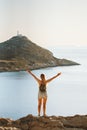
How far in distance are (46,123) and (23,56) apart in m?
81.7

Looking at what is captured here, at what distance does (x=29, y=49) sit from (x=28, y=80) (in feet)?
133

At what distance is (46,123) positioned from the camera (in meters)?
7.48

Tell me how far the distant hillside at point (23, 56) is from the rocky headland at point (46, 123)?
219ft

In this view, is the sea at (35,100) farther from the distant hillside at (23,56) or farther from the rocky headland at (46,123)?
the distant hillside at (23,56)

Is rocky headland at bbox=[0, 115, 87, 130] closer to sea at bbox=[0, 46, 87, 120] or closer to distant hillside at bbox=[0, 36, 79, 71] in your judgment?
sea at bbox=[0, 46, 87, 120]

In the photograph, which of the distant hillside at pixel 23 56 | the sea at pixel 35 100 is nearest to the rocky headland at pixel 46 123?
the sea at pixel 35 100

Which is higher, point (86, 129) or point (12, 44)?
point (12, 44)

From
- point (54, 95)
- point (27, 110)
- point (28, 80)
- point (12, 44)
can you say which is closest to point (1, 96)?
point (54, 95)

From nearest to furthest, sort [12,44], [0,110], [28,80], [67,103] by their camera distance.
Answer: [0,110]
[67,103]
[28,80]
[12,44]

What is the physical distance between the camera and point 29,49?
312ft

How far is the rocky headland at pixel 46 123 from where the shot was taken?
7.42m

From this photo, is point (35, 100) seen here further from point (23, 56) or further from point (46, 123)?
point (23, 56)

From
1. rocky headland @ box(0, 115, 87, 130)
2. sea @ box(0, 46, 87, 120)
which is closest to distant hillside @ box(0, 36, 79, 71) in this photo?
sea @ box(0, 46, 87, 120)

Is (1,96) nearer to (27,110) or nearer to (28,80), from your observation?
(27,110)
